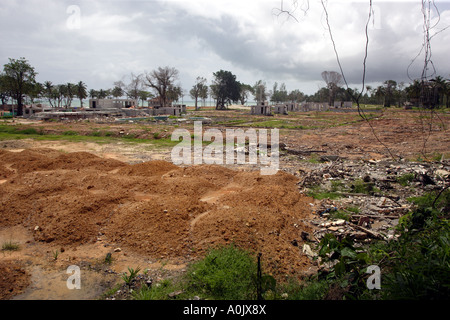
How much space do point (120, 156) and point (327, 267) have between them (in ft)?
35.2

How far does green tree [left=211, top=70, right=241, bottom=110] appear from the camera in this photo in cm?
6975

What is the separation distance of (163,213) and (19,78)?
4604cm

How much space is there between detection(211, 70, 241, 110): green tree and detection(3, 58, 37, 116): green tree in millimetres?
39160

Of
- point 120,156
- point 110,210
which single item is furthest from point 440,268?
point 120,156

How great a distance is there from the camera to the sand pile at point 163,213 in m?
4.14

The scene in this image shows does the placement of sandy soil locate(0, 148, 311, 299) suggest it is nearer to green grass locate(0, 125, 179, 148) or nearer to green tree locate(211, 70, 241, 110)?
green grass locate(0, 125, 179, 148)

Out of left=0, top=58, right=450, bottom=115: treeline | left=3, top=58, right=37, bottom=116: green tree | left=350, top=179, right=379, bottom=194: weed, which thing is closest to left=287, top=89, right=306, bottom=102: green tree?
left=0, top=58, right=450, bottom=115: treeline

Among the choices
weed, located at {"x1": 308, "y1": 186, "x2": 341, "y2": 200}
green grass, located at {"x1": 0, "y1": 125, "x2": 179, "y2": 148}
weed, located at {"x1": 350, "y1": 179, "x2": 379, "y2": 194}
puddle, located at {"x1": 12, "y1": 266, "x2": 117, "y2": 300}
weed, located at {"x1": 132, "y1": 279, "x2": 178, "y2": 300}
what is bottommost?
puddle, located at {"x1": 12, "y1": 266, "x2": 117, "y2": 300}

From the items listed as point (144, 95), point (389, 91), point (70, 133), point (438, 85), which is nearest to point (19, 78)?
point (70, 133)

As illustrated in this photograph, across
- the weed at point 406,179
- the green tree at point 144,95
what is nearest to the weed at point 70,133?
the weed at point 406,179

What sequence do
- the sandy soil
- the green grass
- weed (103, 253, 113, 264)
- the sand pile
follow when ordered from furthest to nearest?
the green grass
the sand pile
weed (103, 253, 113, 264)
the sandy soil

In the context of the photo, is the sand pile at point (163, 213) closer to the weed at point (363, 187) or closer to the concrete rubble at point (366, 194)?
the concrete rubble at point (366, 194)
